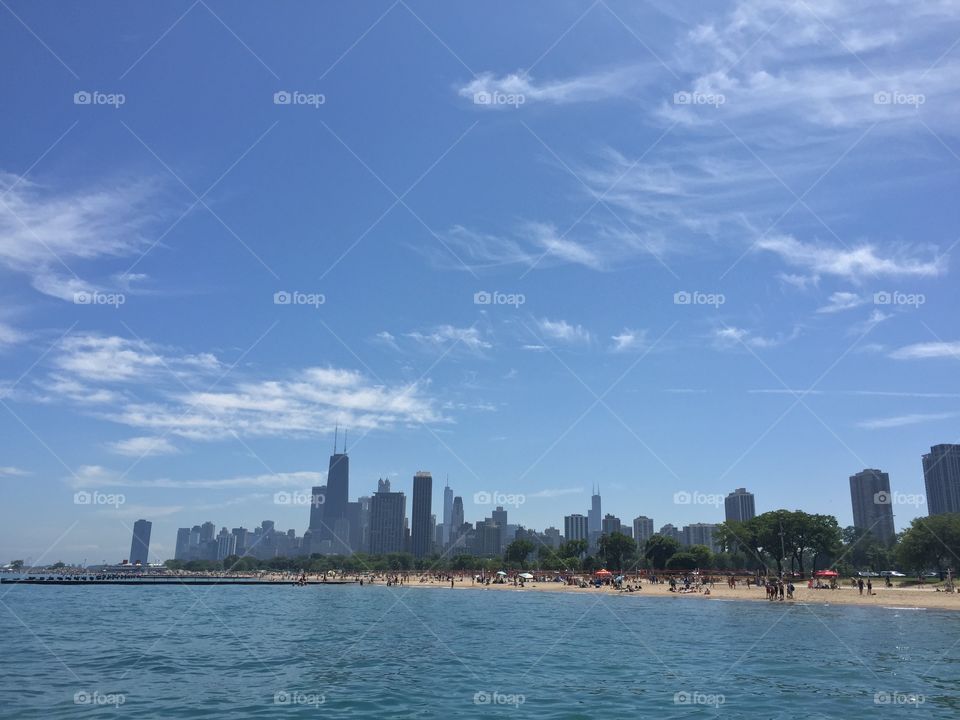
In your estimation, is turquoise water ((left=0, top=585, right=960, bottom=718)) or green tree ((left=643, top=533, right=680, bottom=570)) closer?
turquoise water ((left=0, top=585, right=960, bottom=718))

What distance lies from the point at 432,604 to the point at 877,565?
152875 mm

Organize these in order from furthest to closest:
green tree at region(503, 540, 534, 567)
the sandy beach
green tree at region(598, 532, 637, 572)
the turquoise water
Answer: green tree at region(503, 540, 534, 567) → green tree at region(598, 532, 637, 572) → the sandy beach → the turquoise water

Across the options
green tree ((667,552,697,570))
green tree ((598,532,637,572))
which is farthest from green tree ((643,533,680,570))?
green tree ((667,552,697,570))

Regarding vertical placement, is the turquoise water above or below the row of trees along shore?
below

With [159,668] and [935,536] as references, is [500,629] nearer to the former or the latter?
[159,668]

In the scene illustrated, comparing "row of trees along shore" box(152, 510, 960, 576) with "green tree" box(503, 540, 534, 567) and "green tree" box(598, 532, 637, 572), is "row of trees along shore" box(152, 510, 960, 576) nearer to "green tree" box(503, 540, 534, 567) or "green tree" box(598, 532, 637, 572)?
"green tree" box(598, 532, 637, 572)

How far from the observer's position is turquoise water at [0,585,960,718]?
21.5 meters

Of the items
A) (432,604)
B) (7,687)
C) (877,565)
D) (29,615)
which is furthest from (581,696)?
(877,565)

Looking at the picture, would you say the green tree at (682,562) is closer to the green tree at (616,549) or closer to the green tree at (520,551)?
the green tree at (616,549)

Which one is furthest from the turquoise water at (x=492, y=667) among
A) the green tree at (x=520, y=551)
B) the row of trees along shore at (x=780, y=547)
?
the green tree at (x=520, y=551)

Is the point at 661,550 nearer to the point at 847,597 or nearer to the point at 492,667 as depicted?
the point at 847,597

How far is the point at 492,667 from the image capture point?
28922 mm

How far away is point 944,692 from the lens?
23.5 m

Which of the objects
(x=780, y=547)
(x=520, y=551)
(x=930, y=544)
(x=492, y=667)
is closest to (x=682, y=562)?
(x=780, y=547)
